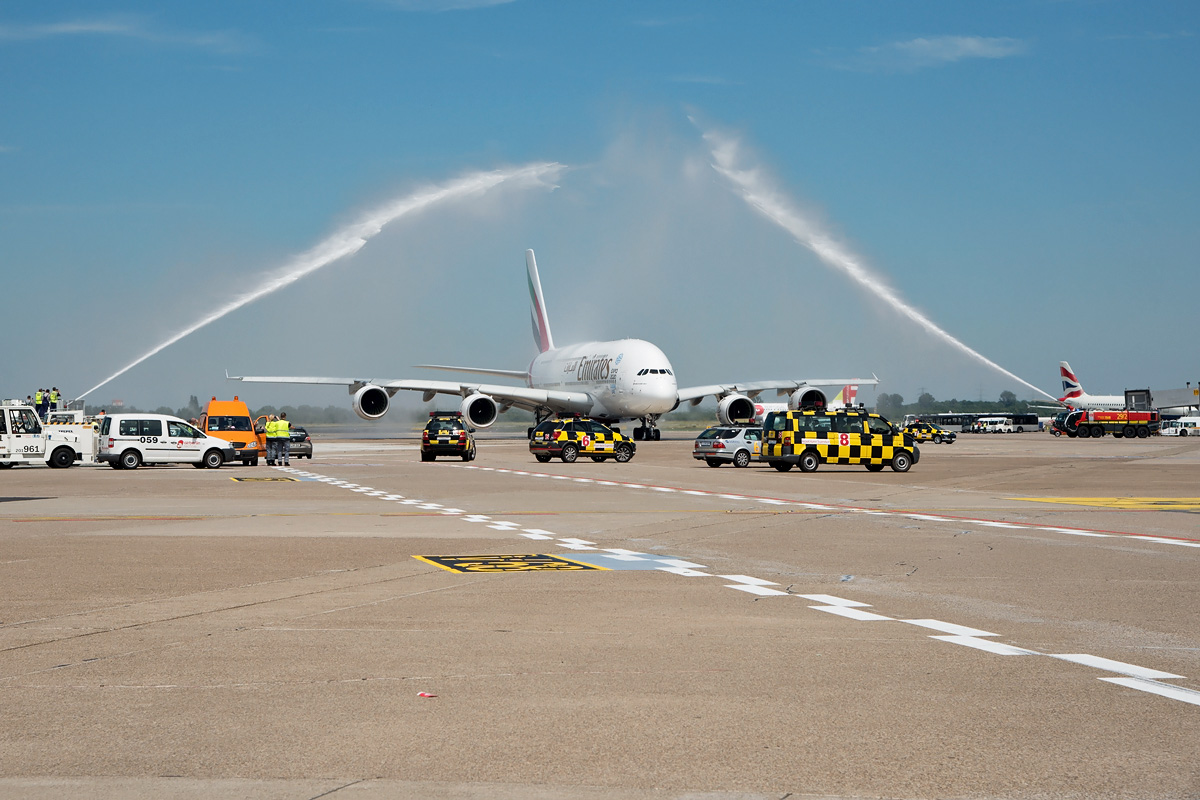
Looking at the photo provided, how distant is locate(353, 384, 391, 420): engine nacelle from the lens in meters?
61.3

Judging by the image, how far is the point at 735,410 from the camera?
210ft

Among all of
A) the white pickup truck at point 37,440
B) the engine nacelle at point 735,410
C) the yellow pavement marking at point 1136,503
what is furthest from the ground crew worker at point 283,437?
the engine nacelle at point 735,410

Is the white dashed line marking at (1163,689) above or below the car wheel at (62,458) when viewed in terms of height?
below

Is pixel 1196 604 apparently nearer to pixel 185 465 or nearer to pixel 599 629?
pixel 599 629

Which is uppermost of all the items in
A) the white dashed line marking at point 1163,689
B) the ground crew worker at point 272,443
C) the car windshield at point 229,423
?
the car windshield at point 229,423

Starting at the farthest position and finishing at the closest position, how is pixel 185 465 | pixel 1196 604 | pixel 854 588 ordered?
pixel 185 465, pixel 854 588, pixel 1196 604

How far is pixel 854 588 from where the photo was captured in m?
11.6

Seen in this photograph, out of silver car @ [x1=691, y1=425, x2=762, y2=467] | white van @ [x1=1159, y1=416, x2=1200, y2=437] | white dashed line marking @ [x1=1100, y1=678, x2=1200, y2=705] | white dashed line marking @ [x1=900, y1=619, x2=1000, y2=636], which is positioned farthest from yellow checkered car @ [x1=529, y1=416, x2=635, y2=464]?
white van @ [x1=1159, y1=416, x2=1200, y2=437]

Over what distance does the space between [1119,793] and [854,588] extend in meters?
6.52

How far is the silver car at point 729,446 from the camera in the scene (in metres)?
41.5

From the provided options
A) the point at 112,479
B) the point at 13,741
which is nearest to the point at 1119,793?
the point at 13,741

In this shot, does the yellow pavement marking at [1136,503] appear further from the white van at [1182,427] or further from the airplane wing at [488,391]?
the white van at [1182,427]

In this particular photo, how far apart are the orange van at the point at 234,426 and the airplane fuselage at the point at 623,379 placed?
2049cm

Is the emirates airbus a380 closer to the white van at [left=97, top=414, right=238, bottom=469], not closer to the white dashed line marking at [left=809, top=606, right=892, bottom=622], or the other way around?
the white van at [left=97, top=414, right=238, bottom=469]
